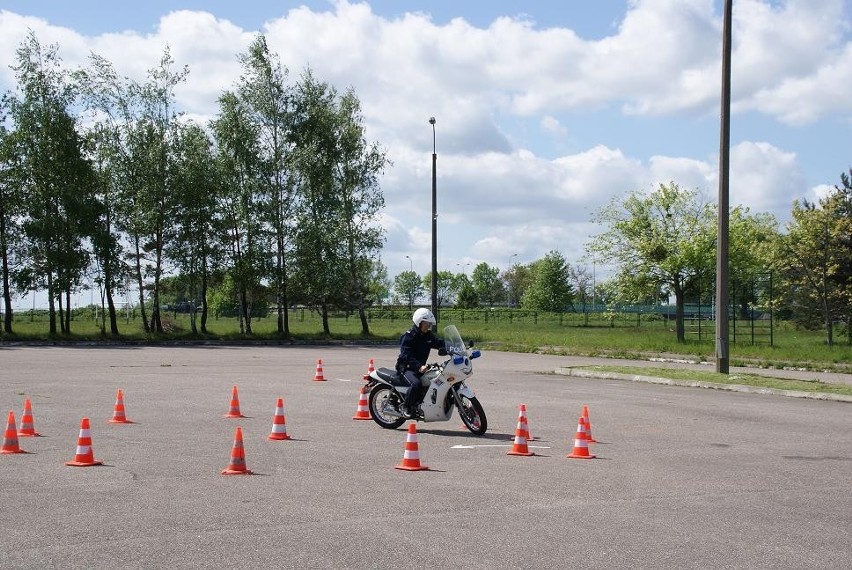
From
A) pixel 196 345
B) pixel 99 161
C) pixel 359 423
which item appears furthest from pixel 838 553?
pixel 99 161

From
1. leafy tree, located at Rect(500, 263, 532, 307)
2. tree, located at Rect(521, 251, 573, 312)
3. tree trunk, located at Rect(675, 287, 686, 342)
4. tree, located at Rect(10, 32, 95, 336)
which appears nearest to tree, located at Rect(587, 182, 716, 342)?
tree trunk, located at Rect(675, 287, 686, 342)

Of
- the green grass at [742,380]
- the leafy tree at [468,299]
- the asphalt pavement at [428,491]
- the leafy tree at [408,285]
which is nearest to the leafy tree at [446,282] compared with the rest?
the leafy tree at [408,285]

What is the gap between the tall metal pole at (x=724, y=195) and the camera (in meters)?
23.9

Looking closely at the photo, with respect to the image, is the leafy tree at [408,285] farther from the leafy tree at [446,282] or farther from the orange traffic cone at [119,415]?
the orange traffic cone at [119,415]

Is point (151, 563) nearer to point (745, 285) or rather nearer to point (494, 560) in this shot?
point (494, 560)

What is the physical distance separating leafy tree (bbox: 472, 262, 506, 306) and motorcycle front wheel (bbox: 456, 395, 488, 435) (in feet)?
506

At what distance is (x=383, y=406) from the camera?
1419 centimetres

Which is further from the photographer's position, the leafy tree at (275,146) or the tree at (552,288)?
the tree at (552,288)

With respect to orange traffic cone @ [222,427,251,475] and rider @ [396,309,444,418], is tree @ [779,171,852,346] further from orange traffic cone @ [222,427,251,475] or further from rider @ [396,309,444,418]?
orange traffic cone @ [222,427,251,475]

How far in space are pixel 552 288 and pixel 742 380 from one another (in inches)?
3639

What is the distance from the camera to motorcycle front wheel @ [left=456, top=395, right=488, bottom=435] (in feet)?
43.9

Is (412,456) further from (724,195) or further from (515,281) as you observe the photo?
(515,281)

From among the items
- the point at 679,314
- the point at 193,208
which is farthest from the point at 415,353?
the point at 193,208

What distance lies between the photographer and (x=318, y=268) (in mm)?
50688
